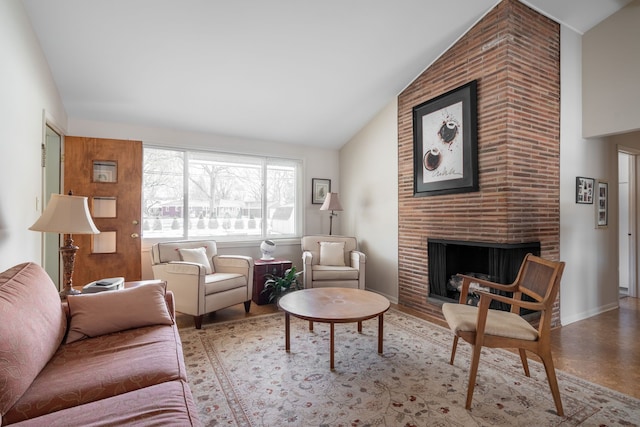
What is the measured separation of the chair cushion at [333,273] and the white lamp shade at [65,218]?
237 centimetres

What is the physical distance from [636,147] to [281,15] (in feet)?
15.2

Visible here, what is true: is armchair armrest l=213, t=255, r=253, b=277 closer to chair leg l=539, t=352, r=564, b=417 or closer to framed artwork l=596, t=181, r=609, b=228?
chair leg l=539, t=352, r=564, b=417

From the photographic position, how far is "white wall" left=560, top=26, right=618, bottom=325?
10.9 ft

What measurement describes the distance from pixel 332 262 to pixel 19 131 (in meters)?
3.25

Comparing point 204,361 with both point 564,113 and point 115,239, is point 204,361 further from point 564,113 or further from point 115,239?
point 564,113

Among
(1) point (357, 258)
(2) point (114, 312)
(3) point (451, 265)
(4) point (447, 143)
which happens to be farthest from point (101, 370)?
(4) point (447, 143)

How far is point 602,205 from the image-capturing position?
366cm

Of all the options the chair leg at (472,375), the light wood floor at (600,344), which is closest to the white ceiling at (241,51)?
the light wood floor at (600,344)

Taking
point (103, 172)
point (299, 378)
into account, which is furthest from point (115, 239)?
point (299, 378)

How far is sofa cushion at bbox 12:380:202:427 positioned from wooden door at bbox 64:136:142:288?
272 cm

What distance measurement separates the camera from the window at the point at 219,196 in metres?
3.99

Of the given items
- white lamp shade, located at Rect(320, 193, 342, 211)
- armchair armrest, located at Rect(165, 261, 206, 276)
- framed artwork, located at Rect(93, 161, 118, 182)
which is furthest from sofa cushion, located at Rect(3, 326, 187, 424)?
white lamp shade, located at Rect(320, 193, 342, 211)

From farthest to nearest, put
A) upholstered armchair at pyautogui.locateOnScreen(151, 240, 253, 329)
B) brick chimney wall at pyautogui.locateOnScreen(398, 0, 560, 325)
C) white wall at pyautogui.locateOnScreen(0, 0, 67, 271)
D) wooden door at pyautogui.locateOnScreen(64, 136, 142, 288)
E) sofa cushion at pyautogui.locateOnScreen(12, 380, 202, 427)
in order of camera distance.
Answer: wooden door at pyautogui.locateOnScreen(64, 136, 142, 288)
upholstered armchair at pyautogui.locateOnScreen(151, 240, 253, 329)
brick chimney wall at pyautogui.locateOnScreen(398, 0, 560, 325)
white wall at pyautogui.locateOnScreen(0, 0, 67, 271)
sofa cushion at pyautogui.locateOnScreen(12, 380, 202, 427)

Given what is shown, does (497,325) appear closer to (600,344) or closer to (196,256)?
(600,344)
